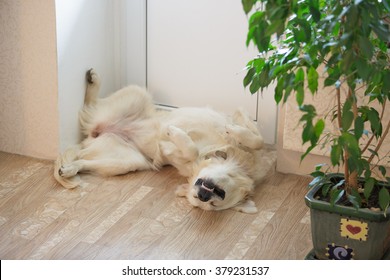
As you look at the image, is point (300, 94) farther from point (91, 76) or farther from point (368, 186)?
point (91, 76)

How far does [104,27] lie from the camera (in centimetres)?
321

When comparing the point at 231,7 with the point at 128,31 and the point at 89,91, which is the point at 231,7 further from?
the point at 89,91

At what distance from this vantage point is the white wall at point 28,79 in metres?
2.86

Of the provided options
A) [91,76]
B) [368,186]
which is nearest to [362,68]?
[368,186]

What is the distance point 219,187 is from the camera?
2684mm

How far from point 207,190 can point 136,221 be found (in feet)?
1.05

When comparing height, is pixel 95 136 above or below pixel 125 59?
below

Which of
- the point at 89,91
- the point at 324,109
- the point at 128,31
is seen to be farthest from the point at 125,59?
the point at 324,109

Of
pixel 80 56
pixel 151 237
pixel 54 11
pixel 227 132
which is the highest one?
pixel 54 11

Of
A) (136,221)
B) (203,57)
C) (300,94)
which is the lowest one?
(136,221)

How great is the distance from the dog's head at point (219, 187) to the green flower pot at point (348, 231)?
20.9 inches

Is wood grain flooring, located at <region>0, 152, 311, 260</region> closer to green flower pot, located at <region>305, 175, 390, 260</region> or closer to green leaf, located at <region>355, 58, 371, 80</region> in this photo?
green flower pot, located at <region>305, 175, 390, 260</region>

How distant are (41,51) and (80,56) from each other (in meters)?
0.21

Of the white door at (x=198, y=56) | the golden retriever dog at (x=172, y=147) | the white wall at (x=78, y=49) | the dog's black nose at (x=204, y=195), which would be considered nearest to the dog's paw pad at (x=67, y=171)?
the golden retriever dog at (x=172, y=147)
